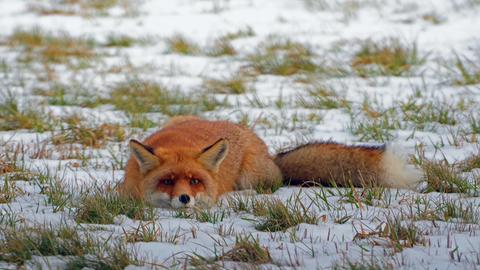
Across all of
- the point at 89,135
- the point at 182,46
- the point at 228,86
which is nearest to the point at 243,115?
the point at 228,86

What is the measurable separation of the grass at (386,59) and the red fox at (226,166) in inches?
178

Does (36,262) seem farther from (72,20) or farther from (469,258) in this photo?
(72,20)

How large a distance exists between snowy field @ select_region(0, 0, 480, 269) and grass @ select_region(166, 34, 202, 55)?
0.03m

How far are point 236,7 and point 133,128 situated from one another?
8709mm

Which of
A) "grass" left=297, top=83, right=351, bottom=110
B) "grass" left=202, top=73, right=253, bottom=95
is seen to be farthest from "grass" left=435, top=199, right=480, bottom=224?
"grass" left=202, top=73, right=253, bottom=95

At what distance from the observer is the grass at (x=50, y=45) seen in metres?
13.4

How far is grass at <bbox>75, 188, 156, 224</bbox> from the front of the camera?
17.0 ft

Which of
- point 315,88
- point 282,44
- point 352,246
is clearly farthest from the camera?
point 282,44

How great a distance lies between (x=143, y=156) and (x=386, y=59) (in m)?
6.47

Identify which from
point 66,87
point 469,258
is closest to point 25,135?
point 66,87

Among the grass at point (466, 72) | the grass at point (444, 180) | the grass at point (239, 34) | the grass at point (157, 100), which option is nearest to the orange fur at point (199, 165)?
the grass at point (444, 180)

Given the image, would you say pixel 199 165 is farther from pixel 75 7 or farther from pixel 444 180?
pixel 75 7

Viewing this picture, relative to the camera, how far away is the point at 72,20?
16828 millimetres

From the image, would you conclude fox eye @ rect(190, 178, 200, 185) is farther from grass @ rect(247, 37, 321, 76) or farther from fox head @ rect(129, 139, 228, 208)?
grass @ rect(247, 37, 321, 76)
